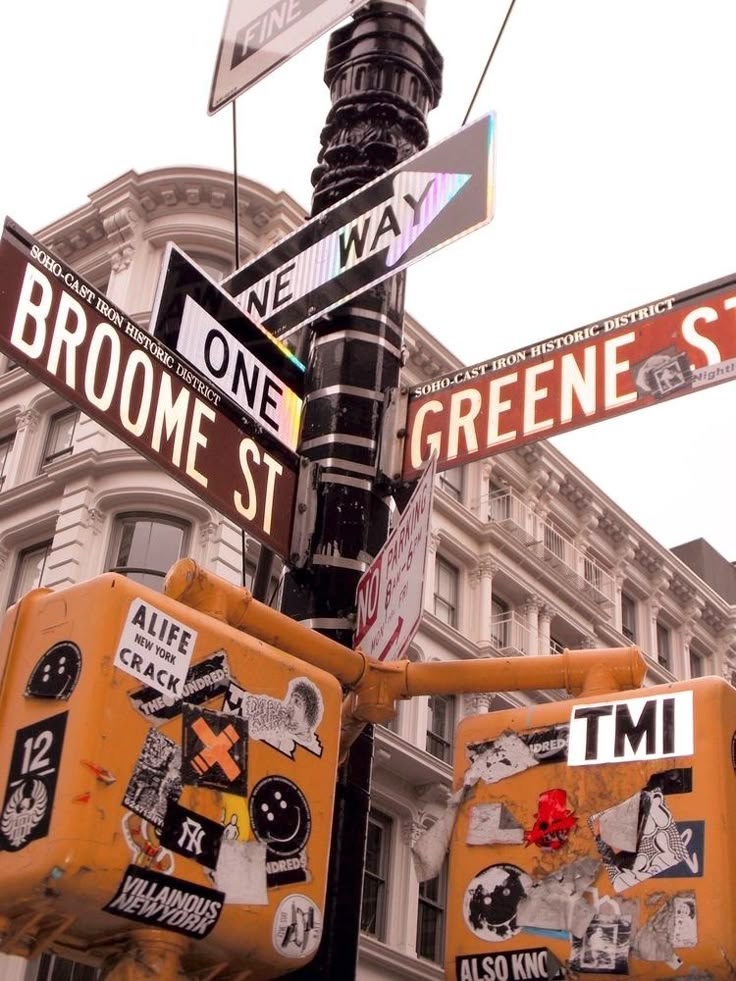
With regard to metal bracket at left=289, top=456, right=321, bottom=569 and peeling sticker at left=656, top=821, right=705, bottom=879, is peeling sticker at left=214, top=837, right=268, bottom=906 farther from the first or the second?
metal bracket at left=289, top=456, right=321, bottom=569

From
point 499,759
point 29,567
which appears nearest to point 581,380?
point 499,759

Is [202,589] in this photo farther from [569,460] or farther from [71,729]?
[569,460]

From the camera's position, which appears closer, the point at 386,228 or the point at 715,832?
the point at 715,832

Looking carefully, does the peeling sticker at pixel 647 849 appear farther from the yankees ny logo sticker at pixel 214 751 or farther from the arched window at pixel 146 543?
the arched window at pixel 146 543

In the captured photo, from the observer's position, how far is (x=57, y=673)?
2367 millimetres

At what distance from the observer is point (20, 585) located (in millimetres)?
25938

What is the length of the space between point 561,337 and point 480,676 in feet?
5.66

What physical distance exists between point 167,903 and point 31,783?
0.33 metres

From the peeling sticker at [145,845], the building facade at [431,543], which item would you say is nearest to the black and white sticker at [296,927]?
the peeling sticker at [145,845]

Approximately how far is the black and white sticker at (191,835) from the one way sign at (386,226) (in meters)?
2.33

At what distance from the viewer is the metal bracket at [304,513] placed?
3902mm

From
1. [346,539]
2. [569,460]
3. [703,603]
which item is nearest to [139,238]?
[569,460]

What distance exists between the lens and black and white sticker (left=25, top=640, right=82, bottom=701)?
2.34 m

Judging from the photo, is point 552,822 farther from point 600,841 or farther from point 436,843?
point 436,843
